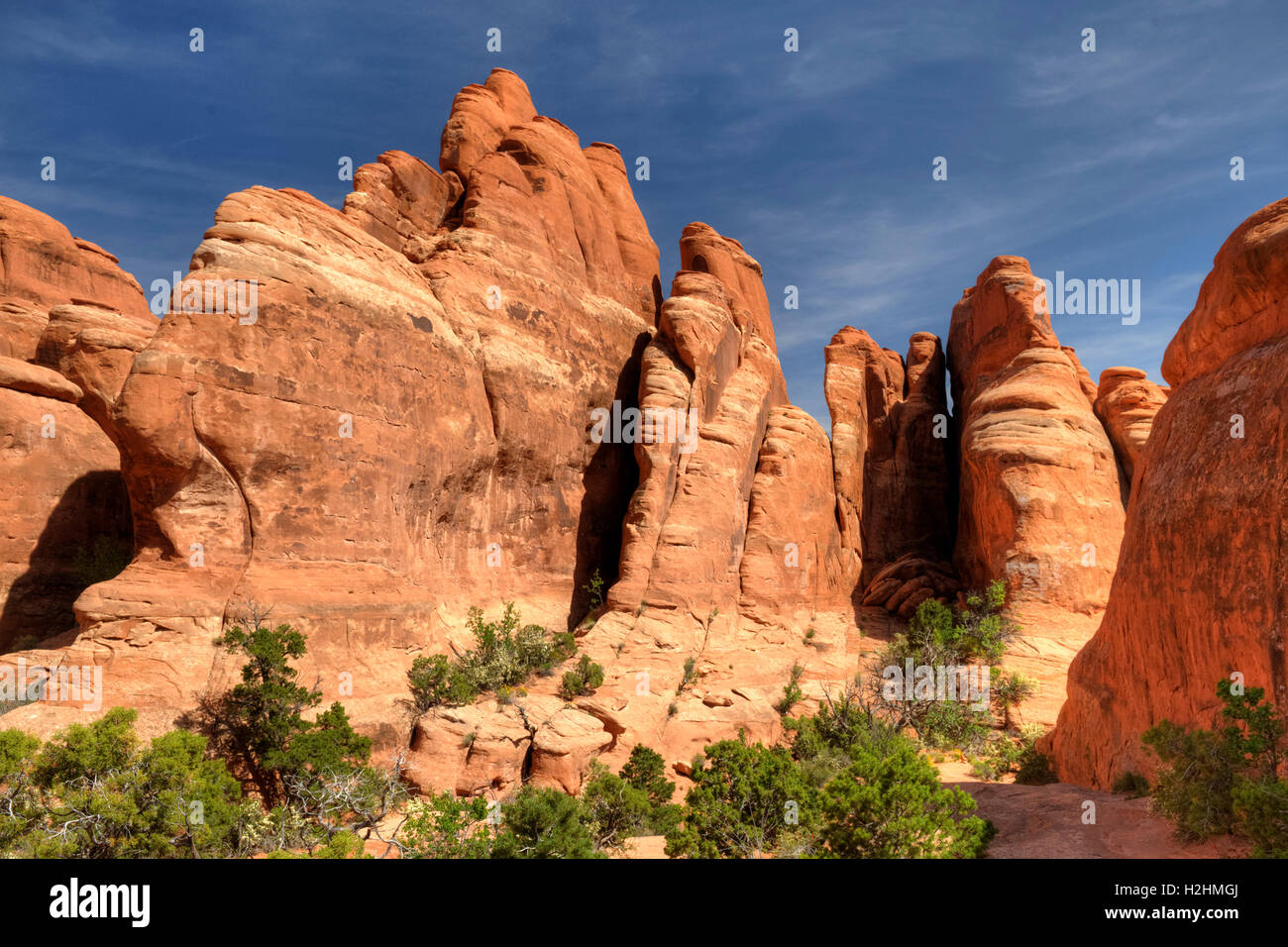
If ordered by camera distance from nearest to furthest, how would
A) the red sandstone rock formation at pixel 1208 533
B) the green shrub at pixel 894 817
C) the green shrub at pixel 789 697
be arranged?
the green shrub at pixel 894 817, the red sandstone rock formation at pixel 1208 533, the green shrub at pixel 789 697

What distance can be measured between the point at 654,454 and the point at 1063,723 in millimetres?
11911

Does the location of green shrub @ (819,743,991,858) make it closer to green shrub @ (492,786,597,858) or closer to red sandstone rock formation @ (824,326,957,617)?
green shrub @ (492,786,597,858)

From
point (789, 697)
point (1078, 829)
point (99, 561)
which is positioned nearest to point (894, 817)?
point (1078, 829)

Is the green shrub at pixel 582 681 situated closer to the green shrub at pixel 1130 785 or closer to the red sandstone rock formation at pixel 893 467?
the green shrub at pixel 1130 785

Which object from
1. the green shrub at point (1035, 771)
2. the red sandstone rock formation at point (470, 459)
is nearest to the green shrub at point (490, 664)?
the red sandstone rock formation at point (470, 459)

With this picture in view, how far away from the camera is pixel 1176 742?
8023mm

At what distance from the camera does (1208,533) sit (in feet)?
32.4

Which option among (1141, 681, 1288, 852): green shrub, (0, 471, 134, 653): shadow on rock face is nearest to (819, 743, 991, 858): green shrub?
(1141, 681, 1288, 852): green shrub

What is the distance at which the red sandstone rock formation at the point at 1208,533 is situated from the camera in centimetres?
888

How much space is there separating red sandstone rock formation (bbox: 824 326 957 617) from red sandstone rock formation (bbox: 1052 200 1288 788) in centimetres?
1640

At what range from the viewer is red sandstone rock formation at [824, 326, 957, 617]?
97.5 ft

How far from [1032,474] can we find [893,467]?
9.91 metres

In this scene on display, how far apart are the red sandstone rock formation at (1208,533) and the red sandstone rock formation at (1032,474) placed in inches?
452
